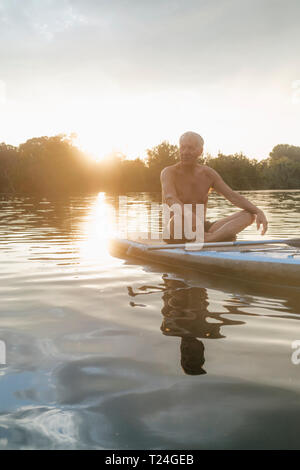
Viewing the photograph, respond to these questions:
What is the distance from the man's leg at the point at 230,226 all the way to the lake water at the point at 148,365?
0.99 metres

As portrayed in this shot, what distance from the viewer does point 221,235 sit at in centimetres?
→ 543

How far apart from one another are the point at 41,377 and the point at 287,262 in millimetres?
2631

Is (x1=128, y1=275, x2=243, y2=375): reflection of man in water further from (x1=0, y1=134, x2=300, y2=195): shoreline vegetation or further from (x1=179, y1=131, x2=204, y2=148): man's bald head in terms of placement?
(x1=0, y1=134, x2=300, y2=195): shoreline vegetation

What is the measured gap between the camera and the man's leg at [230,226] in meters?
5.36

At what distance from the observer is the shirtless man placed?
532cm

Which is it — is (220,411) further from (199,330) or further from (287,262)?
(287,262)

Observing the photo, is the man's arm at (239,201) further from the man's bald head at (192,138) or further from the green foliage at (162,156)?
the green foliage at (162,156)

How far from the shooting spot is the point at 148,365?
2.39 m

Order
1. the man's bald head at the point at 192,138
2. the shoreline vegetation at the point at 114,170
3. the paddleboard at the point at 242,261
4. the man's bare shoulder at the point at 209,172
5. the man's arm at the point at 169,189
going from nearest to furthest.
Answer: the paddleboard at the point at 242,261 → the man's bald head at the point at 192,138 → the man's arm at the point at 169,189 → the man's bare shoulder at the point at 209,172 → the shoreline vegetation at the point at 114,170

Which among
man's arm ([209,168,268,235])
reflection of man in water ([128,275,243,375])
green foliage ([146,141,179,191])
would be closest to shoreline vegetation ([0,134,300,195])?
green foliage ([146,141,179,191])

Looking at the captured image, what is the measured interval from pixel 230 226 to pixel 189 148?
1093mm

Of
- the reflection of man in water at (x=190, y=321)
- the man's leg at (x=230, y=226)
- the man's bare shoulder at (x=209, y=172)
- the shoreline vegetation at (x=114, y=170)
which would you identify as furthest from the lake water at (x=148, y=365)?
the shoreline vegetation at (x=114, y=170)
